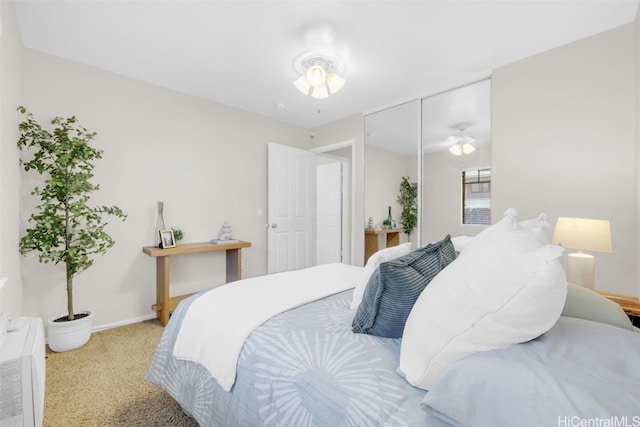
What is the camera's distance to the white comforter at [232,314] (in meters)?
1.18

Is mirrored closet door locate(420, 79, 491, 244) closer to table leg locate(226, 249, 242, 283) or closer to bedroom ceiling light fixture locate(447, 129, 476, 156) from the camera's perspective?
bedroom ceiling light fixture locate(447, 129, 476, 156)

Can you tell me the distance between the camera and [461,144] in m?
3.05

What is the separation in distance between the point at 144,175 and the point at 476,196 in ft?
11.4

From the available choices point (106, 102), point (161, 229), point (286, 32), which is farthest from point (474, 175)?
point (106, 102)

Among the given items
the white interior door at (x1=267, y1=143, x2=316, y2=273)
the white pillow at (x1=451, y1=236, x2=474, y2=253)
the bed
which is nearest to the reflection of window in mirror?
the white pillow at (x1=451, y1=236, x2=474, y2=253)

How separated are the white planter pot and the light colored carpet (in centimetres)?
5

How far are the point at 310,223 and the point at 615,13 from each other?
371cm

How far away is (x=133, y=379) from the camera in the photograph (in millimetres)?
1941

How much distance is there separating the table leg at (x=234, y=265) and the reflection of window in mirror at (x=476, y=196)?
2591mm

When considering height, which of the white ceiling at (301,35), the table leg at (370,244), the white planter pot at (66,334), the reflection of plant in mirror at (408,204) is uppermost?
the white ceiling at (301,35)

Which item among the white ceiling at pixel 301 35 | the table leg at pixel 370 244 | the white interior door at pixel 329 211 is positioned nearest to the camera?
the white ceiling at pixel 301 35

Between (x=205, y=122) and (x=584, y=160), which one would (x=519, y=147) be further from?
(x=205, y=122)

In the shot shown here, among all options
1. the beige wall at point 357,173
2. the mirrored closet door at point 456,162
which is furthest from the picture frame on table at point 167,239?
the mirrored closet door at point 456,162

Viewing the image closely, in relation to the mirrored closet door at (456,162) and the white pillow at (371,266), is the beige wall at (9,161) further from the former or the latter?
the mirrored closet door at (456,162)
